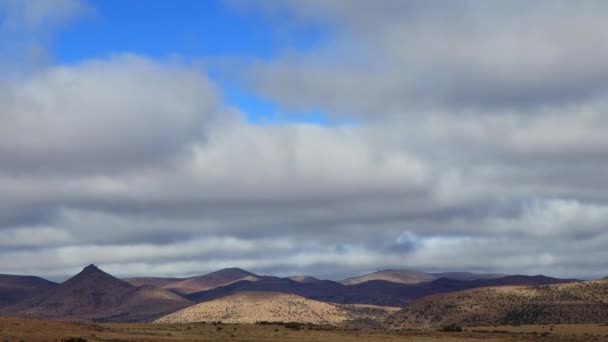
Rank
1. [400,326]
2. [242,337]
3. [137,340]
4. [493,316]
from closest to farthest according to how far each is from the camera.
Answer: [137,340] < [242,337] < [493,316] < [400,326]

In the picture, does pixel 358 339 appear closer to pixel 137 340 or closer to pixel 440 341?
pixel 440 341

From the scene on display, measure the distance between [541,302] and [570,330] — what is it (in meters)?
49.3

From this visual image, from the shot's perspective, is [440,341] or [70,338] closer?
[70,338]

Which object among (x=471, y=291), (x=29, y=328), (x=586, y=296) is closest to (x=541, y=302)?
(x=586, y=296)

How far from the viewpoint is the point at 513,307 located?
6742 inches

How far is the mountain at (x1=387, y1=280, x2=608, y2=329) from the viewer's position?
157875mm

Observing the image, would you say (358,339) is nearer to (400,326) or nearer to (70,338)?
(70,338)

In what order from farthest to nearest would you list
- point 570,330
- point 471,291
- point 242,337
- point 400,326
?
point 471,291 → point 400,326 → point 570,330 → point 242,337

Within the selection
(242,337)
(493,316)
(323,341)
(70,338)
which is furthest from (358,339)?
(493,316)

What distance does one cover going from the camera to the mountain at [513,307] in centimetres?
15788

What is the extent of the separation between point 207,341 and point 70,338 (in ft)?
56.9

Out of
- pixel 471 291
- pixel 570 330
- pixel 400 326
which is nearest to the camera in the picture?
pixel 570 330

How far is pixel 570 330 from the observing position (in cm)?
12150

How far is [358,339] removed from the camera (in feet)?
323
